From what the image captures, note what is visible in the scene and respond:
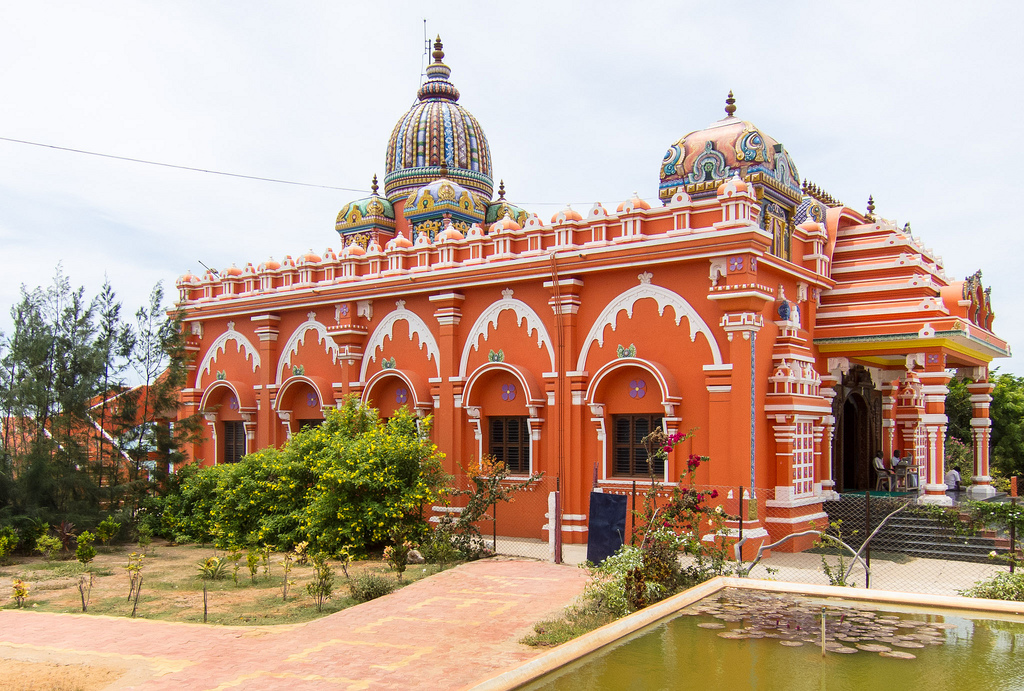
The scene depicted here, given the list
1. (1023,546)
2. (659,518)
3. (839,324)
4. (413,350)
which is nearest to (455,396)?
(413,350)

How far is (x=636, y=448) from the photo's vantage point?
50.0 ft

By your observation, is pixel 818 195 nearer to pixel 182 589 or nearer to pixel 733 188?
pixel 733 188

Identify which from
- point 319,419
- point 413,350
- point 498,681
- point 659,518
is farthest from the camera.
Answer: point 319,419

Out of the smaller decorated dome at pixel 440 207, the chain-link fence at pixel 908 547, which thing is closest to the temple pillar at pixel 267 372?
the smaller decorated dome at pixel 440 207

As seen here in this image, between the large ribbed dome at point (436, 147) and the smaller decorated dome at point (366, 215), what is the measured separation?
63cm

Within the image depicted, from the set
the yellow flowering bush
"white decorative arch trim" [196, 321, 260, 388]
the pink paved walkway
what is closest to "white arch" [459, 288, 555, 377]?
the yellow flowering bush

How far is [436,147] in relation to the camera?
75.0 ft

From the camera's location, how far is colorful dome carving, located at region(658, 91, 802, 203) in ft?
51.2

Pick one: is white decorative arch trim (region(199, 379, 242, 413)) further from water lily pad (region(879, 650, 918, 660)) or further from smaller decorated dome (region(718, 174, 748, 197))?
water lily pad (region(879, 650, 918, 660))

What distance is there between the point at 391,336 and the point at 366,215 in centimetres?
534

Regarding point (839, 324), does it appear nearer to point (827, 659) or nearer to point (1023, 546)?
point (1023, 546)

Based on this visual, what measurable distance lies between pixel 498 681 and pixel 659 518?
545 cm

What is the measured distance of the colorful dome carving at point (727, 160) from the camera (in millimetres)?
15602

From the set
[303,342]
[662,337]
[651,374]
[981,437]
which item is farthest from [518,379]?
[981,437]
